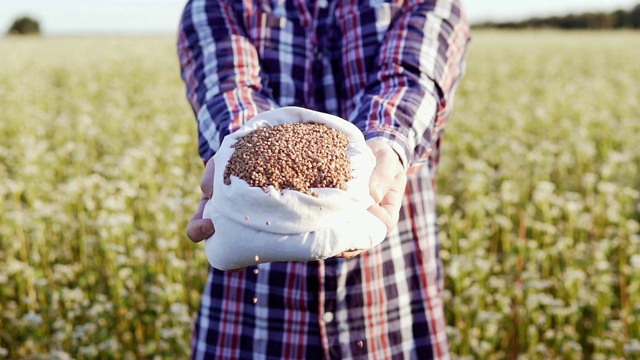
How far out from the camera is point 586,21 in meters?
42.8

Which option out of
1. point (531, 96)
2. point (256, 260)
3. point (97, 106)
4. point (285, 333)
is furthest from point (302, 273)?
point (531, 96)

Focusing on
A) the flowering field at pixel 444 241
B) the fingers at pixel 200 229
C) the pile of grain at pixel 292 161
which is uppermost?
the pile of grain at pixel 292 161

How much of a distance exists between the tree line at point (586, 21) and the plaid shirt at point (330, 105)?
40.4 meters

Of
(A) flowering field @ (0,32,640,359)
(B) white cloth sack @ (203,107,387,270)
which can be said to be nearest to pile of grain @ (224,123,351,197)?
(B) white cloth sack @ (203,107,387,270)

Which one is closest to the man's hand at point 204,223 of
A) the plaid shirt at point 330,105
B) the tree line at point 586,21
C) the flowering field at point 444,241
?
the plaid shirt at point 330,105

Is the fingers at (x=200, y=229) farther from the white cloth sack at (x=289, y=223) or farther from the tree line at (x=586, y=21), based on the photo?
the tree line at (x=586, y=21)

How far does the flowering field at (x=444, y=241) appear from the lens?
3.10m

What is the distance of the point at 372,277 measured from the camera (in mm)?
1604

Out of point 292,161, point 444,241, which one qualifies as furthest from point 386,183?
point 444,241

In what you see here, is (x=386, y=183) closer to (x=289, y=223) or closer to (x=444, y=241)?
(x=289, y=223)

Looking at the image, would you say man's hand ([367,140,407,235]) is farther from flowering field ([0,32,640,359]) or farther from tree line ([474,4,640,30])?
tree line ([474,4,640,30])

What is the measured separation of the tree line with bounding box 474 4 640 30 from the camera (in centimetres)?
4147

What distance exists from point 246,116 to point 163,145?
4.29 metres

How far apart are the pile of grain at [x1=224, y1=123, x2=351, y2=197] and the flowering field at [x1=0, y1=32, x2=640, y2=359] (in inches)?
68.8
